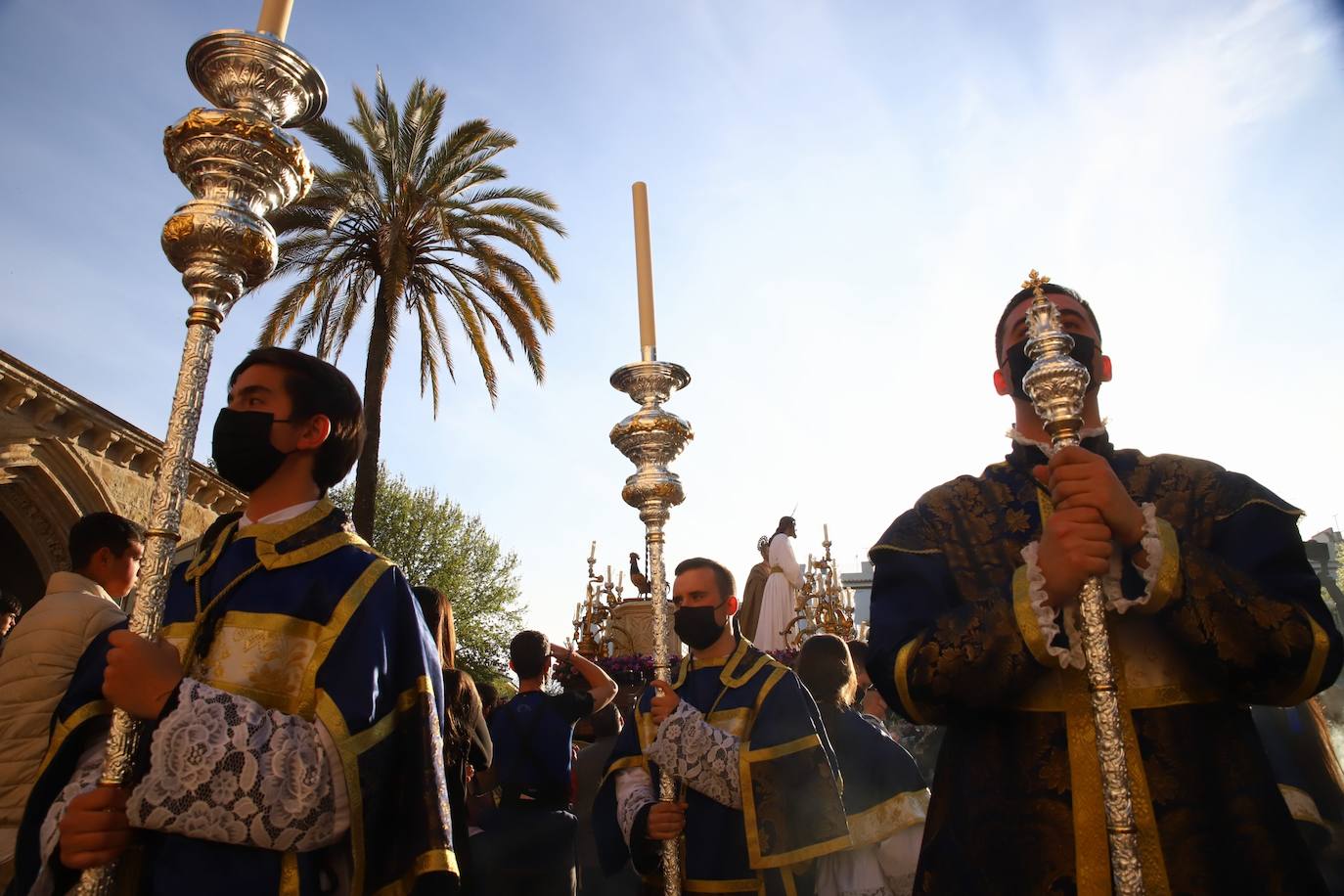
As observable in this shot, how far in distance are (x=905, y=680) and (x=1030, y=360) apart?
0.93 meters

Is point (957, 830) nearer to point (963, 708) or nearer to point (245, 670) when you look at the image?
point (963, 708)

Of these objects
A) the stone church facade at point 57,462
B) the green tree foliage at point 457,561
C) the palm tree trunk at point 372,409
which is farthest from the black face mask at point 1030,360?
the green tree foliage at point 457,561

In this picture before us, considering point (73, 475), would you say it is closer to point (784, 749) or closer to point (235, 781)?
point (784, 749)

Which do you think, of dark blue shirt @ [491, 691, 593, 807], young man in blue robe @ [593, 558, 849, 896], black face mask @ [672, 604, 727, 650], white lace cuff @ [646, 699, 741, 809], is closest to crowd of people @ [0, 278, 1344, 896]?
white lace cuff @ [646, 699, 741, 809]

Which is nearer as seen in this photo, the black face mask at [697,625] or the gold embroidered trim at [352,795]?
the gold embroidered trim at [352,795]

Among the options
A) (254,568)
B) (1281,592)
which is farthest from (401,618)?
(1281,592)

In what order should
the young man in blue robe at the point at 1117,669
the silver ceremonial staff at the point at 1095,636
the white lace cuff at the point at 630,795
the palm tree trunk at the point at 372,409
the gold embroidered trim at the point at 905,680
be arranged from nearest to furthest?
the silver ceremonial staff at the point at 1095,636 < the young man in blue robe at the point at 1117,669 < the gold embroidered trim at the point at 905,680 < the white lace cuff at the point at 630,795 < the palm tree trunk at the point at 372,409

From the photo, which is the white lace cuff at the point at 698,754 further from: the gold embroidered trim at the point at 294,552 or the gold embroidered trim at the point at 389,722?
the gold embroidered trim at the point at 294,552

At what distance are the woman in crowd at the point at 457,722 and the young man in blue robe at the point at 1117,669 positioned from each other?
9.14 ft

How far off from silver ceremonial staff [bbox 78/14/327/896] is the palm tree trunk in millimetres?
9429

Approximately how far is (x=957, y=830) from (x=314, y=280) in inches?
533

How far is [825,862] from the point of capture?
4.28 metres

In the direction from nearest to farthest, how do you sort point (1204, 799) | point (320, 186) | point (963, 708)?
point (1204, 799) → point (963, 708) → point (320, 186)

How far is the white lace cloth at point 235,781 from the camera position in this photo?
192 cm
